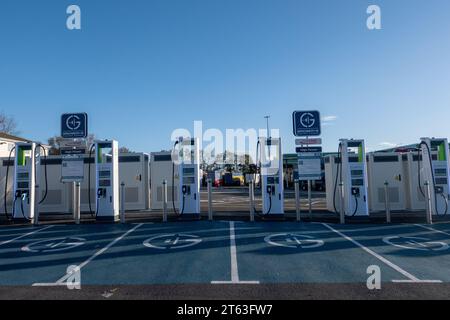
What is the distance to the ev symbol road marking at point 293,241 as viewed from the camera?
8.28 m

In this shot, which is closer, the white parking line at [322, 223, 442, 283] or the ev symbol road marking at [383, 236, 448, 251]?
the white parking line at [322, 223, 442, 283]

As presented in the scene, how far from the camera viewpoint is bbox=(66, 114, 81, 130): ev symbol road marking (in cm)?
1265

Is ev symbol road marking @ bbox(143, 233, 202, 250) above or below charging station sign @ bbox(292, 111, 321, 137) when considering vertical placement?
below

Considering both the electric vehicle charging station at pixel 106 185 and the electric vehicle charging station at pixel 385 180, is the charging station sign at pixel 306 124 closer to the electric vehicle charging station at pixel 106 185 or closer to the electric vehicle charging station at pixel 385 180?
the electric vehicle charging station at pixel 385 180

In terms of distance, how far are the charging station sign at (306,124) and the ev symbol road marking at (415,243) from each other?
467 centimetres

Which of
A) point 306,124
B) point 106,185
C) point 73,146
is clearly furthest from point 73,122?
point 306,124

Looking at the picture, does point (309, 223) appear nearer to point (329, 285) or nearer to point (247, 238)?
point (247, 238)

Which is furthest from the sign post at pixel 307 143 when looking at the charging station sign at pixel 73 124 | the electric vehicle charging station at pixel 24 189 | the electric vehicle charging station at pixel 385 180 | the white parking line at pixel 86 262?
the electric vehicle charging station at pixel 24 189

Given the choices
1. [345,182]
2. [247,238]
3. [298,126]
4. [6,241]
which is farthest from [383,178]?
[6,241]

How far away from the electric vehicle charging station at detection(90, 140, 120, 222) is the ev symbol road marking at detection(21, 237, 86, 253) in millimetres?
2965

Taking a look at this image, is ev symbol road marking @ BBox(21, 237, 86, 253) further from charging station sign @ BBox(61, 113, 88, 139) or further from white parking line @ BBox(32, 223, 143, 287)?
charging station sign @ BBox(61, 113, 88, 139)

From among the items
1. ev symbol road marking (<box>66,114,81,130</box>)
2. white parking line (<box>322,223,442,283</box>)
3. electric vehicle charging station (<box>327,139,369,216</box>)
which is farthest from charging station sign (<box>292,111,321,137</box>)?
ev symbol road marking (<box>66,114,81,130</box>)

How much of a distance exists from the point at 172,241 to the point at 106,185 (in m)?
4.77
